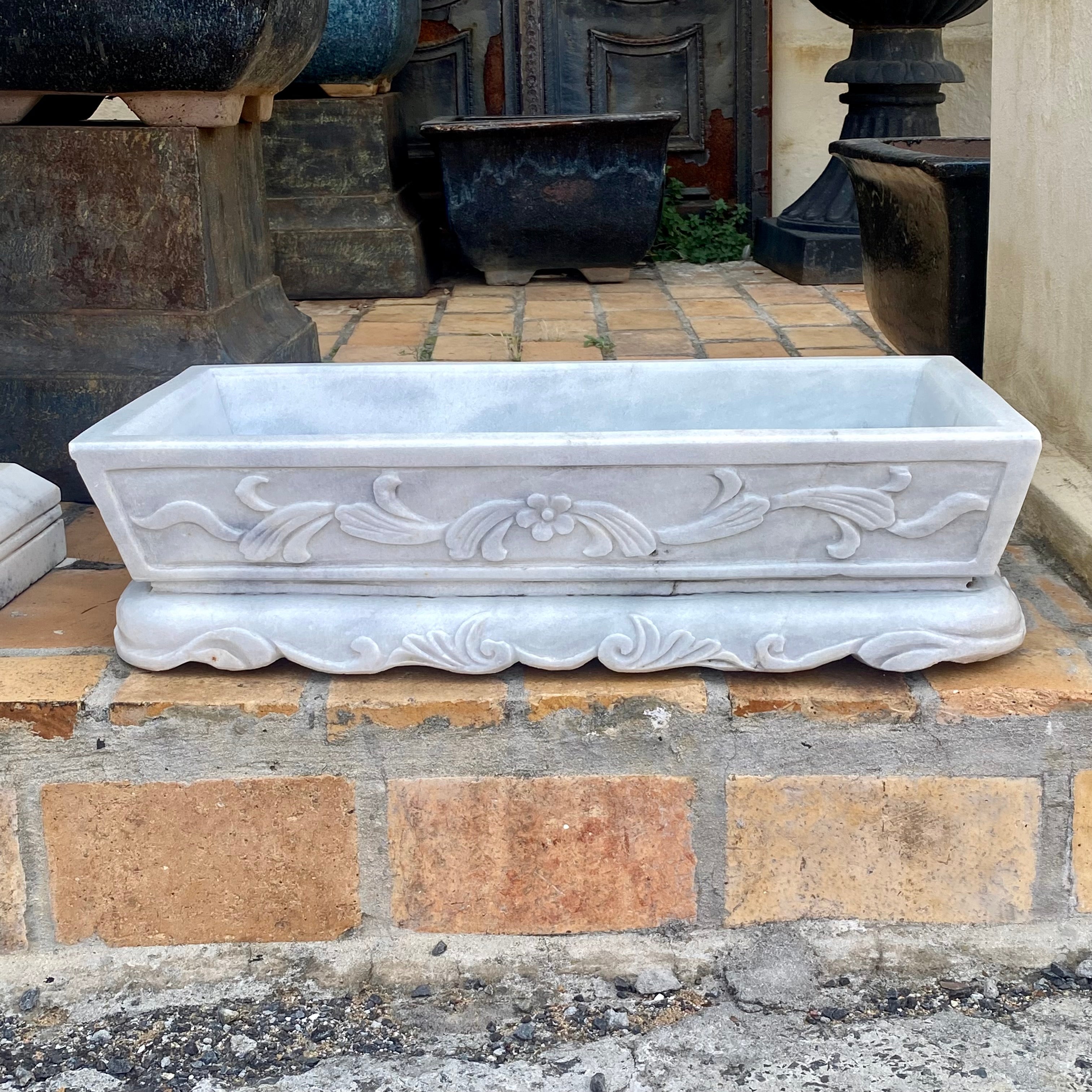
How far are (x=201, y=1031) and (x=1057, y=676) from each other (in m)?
0.97

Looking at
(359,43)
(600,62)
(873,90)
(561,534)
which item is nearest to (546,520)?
(561,534)

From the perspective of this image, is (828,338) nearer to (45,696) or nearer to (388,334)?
(388,334)

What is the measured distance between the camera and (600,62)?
4.64 metres

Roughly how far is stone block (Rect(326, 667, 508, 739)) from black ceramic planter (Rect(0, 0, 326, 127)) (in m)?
0.95

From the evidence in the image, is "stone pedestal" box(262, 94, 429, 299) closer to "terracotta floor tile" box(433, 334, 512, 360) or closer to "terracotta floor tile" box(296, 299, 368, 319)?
"terracotta floor tile" box(296, 299, 368, 319)

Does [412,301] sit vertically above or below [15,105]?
below

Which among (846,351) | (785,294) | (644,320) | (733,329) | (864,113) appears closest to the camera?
(846,351)

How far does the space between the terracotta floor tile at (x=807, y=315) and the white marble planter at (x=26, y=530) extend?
2.17 metres

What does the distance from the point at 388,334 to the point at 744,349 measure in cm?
93

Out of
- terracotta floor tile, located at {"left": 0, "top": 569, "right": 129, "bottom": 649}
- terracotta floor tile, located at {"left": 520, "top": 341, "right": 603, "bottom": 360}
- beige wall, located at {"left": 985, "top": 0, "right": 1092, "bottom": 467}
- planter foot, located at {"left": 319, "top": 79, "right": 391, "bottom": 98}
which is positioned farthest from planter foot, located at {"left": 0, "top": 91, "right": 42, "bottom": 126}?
planter foot, located at {"left": 319, "top": 79, "right": 391, "bottom": 98}

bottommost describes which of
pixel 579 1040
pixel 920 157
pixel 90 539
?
pixel 579 1040

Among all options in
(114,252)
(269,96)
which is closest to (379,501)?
(114,252)

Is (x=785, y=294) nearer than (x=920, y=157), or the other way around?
(x=920, y=157)

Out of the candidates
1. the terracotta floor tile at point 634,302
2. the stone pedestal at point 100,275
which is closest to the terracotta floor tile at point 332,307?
the terracotta floor tile at point 634,302
